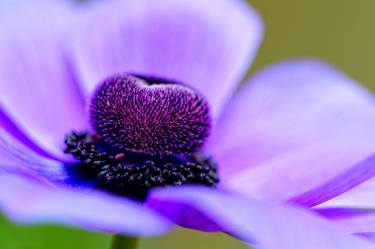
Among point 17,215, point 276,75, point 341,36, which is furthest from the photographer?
point 341,36

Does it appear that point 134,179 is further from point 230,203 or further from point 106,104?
point 230,203

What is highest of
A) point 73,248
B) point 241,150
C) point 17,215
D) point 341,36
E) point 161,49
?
point 341,36

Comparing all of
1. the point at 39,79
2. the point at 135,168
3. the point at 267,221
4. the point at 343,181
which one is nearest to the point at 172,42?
the point at 39,79

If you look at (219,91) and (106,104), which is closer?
(106,104)

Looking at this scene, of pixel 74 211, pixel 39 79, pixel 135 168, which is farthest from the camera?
pixel 39 79

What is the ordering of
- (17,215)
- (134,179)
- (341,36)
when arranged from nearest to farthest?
(17,215) < (134,179) < (341,36)

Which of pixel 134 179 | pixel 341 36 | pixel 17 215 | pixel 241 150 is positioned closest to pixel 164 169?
pixel 134 179

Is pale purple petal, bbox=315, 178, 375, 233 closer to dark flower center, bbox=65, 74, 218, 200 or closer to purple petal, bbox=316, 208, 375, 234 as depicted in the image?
purple petal, bbox=316, 208, 375, 234

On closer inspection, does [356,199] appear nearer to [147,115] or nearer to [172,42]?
[147,115]

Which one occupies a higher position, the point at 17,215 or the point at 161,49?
the point at 161,49
